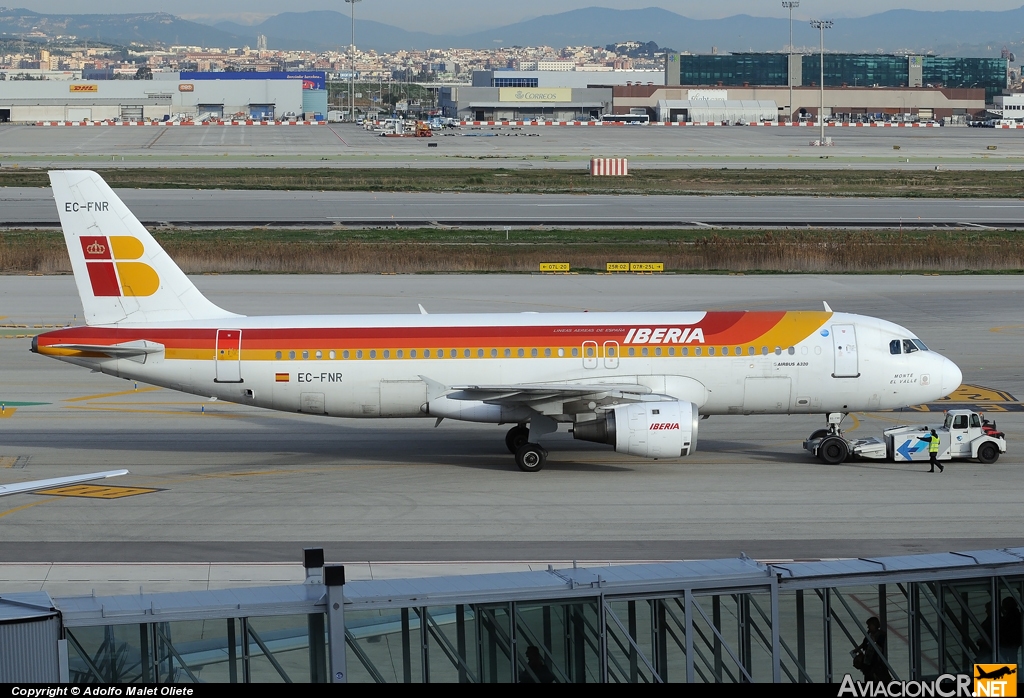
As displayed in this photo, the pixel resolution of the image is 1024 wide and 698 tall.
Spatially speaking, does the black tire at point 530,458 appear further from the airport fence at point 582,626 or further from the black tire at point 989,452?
the airport fence at point 582,626

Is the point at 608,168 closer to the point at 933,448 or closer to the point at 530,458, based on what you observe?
the point at 933,448

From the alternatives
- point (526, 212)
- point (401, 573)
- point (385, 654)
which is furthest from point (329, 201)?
point (385, 654)

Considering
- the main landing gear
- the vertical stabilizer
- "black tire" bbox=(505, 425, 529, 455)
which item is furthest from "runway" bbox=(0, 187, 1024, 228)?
the main landing gear

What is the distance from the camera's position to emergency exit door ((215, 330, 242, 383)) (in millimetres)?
33969

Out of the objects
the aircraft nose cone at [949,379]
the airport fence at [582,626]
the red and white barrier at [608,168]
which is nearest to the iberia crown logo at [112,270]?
the airport fence at [582,626]

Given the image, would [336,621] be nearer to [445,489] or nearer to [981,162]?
[445,489]

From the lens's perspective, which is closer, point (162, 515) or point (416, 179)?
point (162, 515)

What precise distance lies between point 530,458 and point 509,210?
229 ft

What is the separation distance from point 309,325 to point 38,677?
22408 mm

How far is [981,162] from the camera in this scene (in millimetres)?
153625

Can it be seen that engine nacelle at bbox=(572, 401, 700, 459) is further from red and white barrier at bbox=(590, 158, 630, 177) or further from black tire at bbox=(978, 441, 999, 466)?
red and white barrier at bbox=(590, 158, 630, 177)

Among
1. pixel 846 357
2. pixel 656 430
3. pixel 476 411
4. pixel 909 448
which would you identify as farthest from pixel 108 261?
pixel 909 448

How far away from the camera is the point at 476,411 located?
3400cm

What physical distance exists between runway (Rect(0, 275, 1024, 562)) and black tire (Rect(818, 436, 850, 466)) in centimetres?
34
